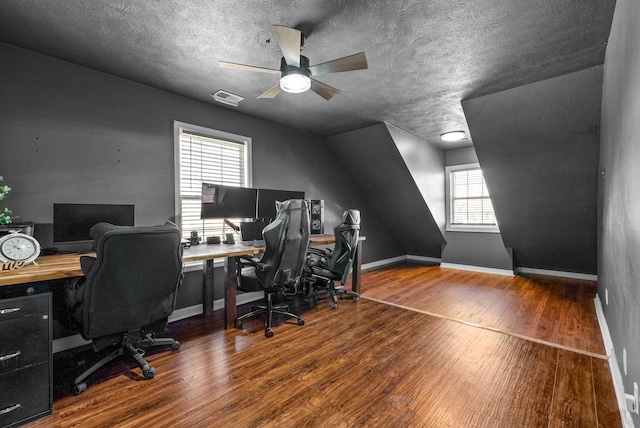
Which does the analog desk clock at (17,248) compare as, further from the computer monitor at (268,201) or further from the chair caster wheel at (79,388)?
the computer monitor at (268,201)

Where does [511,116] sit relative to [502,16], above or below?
below

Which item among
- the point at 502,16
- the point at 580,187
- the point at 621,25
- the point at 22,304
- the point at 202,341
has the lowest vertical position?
the point at 202,341

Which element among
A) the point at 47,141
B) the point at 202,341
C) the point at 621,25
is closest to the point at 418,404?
the point at 202,341

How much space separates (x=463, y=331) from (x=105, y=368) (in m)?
3.18

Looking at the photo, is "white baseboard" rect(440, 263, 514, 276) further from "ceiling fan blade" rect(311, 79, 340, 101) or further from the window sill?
"ceiling fan blade" rect(311, 79, 340, 101)

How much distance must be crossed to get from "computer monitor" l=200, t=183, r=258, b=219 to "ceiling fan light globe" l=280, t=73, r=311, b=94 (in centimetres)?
146

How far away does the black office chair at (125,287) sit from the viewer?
1739mm

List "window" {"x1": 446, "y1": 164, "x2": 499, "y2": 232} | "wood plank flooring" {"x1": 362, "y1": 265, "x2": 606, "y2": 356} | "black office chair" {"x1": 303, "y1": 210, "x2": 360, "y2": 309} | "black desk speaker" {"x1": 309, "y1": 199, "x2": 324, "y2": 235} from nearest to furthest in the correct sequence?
"wood plank flooring" {"x1": 362, "y1": 265, "x2": 606, "y2": 356} < "black office chair" {"x1": 303, "y1": 210, "x2": 360, "y2": 309} < "black desk speaker" {"x1": 309, "y1": 199, "x2": 324, "y2": 235} < "window" {"x1": 446, "y1": 164, "x2": 499, "y2": 232}

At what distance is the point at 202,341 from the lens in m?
2.60

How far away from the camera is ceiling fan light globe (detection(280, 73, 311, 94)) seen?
221 cm

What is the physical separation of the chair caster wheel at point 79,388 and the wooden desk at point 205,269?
30.0 inches

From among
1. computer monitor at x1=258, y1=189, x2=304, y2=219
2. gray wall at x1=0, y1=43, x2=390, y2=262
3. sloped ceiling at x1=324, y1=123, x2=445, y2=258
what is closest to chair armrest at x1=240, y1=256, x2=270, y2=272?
computer monitor at x1=258, y1=189, x2=304, y2=219

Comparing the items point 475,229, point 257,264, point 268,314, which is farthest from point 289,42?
point 475,229

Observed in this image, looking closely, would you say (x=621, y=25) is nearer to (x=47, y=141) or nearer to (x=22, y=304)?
(x=22, y=304)
